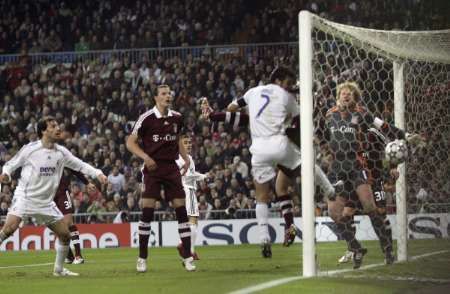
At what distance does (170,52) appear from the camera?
29.6m

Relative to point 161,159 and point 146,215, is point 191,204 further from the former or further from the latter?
point 146,215

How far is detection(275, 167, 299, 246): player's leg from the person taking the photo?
10.4 m

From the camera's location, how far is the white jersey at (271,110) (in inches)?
400

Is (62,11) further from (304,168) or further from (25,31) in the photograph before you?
(304,168)

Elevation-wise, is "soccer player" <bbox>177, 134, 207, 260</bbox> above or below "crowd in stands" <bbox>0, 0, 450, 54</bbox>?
below

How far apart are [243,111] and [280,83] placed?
674mm

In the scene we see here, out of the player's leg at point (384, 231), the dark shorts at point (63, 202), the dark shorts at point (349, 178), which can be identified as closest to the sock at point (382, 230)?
the player's leg at point (384, 231)

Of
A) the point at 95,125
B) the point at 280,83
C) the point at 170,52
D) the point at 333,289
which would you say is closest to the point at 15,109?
the point at 95,125

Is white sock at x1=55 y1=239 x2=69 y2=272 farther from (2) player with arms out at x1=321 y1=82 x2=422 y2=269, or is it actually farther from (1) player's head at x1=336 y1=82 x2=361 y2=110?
(1) player's head at x1=336 y1=82 x2=361 y2=110

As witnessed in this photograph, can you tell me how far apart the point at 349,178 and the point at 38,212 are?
3.68m

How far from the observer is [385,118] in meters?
12.7

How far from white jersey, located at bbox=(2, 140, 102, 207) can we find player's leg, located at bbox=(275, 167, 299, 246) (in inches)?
83.1

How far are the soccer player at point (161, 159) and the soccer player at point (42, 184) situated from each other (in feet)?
1.95

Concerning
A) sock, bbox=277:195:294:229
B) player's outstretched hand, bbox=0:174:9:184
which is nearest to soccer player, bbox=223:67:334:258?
sock, bbox=277:195:294:229
